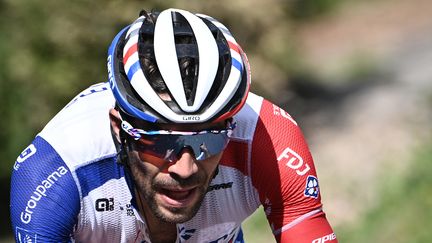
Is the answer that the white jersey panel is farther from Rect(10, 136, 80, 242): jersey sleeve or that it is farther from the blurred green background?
the blurred green background

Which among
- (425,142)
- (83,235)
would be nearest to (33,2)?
(425,142)

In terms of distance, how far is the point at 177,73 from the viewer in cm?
355

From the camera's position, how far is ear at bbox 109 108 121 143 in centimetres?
379

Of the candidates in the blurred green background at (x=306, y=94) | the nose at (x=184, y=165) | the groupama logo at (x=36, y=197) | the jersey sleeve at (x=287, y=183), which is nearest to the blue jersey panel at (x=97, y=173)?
the groupama logo at (x=36, y=197)

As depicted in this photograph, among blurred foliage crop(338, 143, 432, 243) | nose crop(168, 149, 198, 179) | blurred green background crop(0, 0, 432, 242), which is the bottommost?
nose crop(168, 149, 198, 179)

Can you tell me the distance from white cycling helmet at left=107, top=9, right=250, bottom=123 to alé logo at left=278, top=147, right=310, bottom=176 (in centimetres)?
38

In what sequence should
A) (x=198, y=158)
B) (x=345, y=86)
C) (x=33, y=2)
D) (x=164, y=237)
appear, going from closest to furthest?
(x=198, y=158), (x=164, y=237), (x=33, y=2), (x=345, y=86)

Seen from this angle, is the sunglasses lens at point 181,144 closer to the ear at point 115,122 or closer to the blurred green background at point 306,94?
the ear at point 115,122

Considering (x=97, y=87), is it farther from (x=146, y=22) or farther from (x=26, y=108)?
(x=26, y=108)

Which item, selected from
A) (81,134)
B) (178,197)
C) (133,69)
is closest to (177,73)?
(133,69)

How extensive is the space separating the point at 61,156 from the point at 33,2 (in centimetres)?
746

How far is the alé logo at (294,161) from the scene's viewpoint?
3.91m

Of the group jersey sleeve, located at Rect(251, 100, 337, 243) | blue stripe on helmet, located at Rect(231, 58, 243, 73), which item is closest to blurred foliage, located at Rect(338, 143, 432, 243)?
jersey sleeve, located at Rect(251, 100, 337, 243)

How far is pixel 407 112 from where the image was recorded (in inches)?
511
